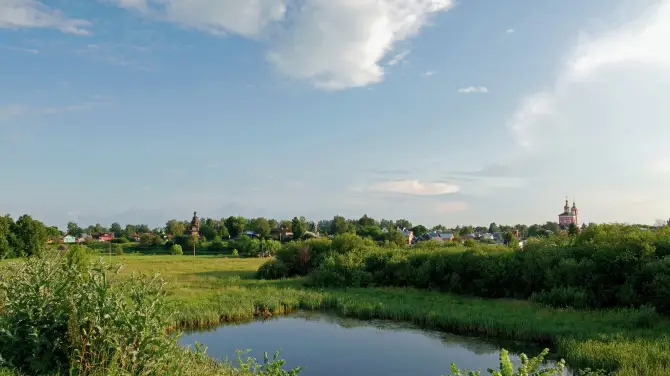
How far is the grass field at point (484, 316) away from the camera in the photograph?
1196 centimetres

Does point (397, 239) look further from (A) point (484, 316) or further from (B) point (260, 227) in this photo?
(B) point (260, 227)

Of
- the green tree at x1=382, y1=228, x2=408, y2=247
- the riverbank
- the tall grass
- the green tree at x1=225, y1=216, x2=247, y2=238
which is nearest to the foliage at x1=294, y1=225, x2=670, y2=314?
the riverbank

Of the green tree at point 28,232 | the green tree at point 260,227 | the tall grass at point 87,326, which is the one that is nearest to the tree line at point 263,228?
the green tree at point 260,227

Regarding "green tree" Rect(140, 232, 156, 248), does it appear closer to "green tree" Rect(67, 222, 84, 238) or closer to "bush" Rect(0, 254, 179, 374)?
"green tree" Rect(67, 222, 84, 238)

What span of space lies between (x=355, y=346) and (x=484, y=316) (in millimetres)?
5663

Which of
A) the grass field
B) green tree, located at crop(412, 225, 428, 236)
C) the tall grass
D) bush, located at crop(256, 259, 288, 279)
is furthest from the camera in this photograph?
green tree, located at crop(412, 225, 428, 236)

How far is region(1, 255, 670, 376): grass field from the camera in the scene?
1196cm

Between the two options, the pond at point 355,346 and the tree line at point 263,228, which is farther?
the tree line at point 263,228

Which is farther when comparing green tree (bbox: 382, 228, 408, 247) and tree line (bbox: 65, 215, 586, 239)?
tree line (bbox: 65, 215, 586, 239)

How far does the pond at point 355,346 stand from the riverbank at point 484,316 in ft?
2.68

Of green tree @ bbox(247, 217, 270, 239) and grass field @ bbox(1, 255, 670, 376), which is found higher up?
green tree @ bbox(247, 217, 270, 239)

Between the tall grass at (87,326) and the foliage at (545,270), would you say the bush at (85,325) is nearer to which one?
the tall grass at (87,326)

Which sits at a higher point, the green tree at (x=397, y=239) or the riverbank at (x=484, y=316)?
the green tree at (x=397, y=239)

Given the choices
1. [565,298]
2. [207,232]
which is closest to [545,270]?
[565,298]
